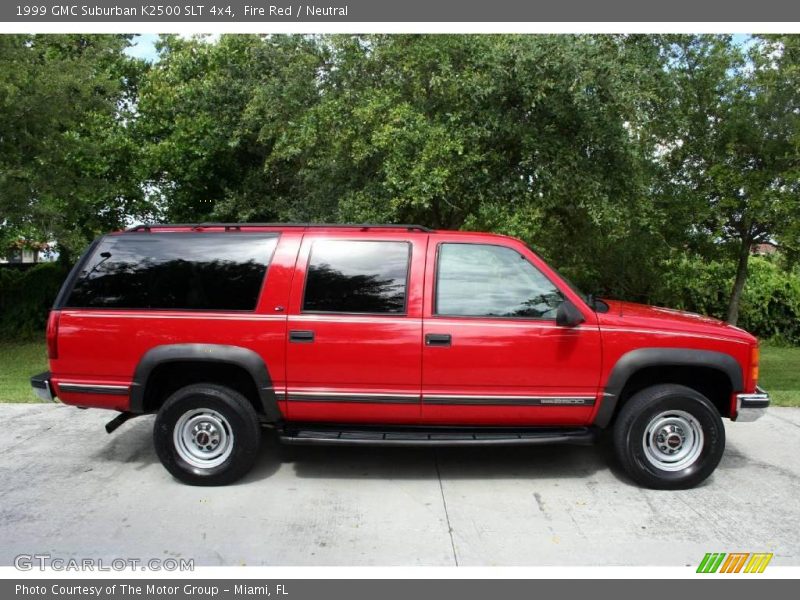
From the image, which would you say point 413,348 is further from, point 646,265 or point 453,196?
point 646,265

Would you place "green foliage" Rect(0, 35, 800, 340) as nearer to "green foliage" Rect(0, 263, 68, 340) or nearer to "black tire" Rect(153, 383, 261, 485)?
"green foliage" Rect(0, 263, 68, 340)

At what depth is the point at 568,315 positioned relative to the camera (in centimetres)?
475

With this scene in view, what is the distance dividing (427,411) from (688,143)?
7483mm

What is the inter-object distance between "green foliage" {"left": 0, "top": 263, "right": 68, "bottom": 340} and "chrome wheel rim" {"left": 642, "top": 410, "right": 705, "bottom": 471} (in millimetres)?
14382

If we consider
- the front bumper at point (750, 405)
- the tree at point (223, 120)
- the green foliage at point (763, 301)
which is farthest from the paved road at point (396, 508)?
the green foliage at point (763, 301)

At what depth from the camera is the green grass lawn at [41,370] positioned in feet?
26.2

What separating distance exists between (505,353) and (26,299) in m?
14.4

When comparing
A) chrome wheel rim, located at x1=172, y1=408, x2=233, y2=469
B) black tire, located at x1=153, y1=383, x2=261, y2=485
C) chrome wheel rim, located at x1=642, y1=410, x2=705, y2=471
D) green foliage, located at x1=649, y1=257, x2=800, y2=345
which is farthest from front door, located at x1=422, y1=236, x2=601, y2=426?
green foliage, located at x1=649, y1=257, x2=800, y2=345

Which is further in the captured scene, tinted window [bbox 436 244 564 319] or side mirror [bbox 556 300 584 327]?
tinted window [bbox 436 244 564 319]

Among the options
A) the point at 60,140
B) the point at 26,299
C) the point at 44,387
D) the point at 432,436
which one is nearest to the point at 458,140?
the point at 432,436

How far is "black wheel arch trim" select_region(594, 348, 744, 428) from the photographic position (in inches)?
189

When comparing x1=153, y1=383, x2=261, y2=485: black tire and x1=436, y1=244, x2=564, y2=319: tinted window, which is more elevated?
x1=436, y1=244, x2=564, y2=319: tinted window

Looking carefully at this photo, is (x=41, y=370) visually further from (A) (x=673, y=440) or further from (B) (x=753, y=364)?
(B) (x=753, y=364)

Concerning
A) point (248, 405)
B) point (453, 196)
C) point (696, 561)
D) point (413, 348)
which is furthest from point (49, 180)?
point (696, 561)
